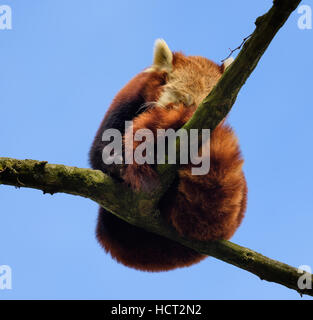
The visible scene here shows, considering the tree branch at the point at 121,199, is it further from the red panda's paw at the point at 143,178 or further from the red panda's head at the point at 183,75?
the red panda's head at the point at 183,75

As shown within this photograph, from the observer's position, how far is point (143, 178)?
2750 millimetres

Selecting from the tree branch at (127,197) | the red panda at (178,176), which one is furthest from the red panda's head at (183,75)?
the tree branch at (127,197)

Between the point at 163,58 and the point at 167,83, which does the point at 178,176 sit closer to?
the point at 167,83

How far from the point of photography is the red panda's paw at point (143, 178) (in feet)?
8.97

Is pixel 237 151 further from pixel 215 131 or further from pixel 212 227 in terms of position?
pixel 212 227

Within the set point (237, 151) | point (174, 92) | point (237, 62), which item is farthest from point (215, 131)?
point (174, 92)

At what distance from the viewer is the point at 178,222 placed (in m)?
2.80

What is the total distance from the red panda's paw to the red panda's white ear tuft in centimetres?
135

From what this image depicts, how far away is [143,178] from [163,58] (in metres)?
1.50

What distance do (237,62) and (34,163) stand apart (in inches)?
59.2

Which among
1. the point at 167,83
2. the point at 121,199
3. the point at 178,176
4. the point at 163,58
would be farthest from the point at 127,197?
the point at 163,58

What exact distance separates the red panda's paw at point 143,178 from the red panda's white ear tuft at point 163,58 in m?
1.35

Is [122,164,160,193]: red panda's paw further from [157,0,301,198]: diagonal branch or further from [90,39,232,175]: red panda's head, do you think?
[90,39,232,175]: red panda's head

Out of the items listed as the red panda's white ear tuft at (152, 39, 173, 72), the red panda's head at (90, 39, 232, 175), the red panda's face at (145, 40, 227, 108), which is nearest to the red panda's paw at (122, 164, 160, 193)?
the red panda's head at (90, 39, 232, 175)
